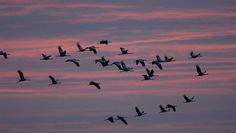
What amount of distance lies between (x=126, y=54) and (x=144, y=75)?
3.55 metres

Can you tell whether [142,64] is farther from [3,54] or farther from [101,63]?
[3,54]

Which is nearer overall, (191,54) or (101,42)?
(101,42)

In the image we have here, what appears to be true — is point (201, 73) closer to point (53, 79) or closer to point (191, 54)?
point (191, 54)

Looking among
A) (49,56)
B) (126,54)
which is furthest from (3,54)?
(126,54)

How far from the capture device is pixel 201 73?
125000 millimetres

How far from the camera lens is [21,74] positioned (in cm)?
12312

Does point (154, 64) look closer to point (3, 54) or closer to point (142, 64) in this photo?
point (142, 64)

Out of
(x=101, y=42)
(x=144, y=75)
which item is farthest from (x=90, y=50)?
(x=144, y=75)

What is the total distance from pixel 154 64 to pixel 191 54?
5.43 meters

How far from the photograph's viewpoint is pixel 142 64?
119 metres

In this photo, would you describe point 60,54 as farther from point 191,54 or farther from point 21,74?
point 191,54

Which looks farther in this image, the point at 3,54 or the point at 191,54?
the point at 191,54

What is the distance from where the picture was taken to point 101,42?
117750 mm

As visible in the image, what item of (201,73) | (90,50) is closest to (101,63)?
(90,50)
